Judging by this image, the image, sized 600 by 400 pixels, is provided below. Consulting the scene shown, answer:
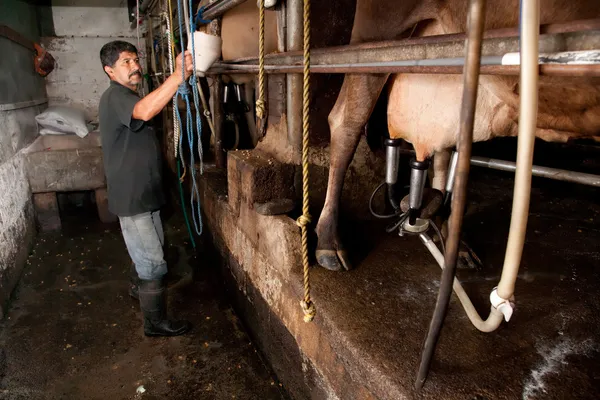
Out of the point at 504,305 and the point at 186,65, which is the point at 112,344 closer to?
the point at 186,65

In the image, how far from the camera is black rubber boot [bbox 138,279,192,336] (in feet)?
10.0

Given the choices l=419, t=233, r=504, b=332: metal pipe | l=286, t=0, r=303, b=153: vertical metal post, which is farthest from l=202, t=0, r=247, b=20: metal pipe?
l=419, t=233, r=504, b=332: metal pipe

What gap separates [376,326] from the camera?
181cm

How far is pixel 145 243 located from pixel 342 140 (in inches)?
66.3

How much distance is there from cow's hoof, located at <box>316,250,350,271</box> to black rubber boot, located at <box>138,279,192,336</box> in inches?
57.3

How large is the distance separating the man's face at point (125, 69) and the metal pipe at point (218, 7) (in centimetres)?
72

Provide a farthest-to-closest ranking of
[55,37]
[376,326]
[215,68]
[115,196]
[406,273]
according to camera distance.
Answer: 1. [55,37]
2. [215,68]
3. [115,196]
4. [406,273]
5. [376,326]

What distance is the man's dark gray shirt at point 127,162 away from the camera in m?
2.79

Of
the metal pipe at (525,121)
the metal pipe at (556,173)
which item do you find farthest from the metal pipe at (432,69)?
the metal pipe at (556,173)

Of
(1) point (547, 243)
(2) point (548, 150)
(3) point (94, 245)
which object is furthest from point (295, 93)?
(2) point (548, 150)

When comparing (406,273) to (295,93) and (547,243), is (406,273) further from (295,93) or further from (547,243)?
(295,93)

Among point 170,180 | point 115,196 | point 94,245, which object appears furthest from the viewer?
point 170,180

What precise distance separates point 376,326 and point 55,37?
8.75 metres

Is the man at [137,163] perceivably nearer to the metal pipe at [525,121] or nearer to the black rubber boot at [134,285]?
the black rubber boot at [134,285]
